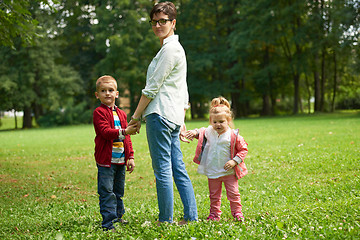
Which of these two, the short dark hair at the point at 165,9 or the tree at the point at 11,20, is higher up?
the tree at the point at 11,20

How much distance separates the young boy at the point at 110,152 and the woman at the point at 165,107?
0.37 meters

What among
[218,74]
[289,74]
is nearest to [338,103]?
[289,74]

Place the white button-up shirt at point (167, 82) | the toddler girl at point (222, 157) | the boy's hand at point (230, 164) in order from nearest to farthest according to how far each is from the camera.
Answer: the white button-up shirt at point (167, 82) < the boy's hand at point (230, 164) < the toddler girl at point (222, 157)

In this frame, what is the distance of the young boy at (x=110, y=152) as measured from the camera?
453 cm

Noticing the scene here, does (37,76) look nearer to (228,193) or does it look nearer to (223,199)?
(223,199)

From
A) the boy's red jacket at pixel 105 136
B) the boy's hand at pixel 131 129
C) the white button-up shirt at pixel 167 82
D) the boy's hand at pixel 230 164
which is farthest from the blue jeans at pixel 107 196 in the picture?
the boy's hand at pixel 230 164

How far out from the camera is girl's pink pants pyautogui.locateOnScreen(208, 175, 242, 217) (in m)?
4.65

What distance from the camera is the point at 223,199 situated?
237 inches

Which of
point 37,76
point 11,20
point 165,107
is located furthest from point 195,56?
point 165,107

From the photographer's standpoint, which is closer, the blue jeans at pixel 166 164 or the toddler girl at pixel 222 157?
the blue jeans at pixel 166 164

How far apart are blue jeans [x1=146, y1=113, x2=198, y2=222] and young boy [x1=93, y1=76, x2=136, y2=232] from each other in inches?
13.8

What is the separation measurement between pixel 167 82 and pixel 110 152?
3.83 ft

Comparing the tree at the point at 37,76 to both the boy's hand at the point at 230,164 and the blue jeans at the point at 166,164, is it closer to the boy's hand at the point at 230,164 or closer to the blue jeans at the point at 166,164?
the blue jeans at the point at 166,164

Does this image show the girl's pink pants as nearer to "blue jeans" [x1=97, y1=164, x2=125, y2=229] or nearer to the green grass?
the green grass
